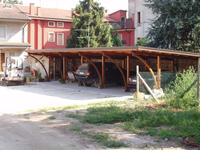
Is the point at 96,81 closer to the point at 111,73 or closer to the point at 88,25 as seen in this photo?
the point at 111,73

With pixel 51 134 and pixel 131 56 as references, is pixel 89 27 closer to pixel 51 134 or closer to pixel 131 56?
pixel 131 56

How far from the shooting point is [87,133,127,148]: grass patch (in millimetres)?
9992

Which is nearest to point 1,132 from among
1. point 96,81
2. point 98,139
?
point 98,139

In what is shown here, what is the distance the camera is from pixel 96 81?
28.6 meters

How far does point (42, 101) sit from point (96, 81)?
858 cm

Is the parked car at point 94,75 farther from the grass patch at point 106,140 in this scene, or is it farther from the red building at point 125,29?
the red building at point 125,29

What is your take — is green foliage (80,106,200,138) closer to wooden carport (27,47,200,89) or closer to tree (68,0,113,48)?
wooden carport (27,47,200,89)

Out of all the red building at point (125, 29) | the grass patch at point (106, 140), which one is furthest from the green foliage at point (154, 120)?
the red building at point (125, 29)

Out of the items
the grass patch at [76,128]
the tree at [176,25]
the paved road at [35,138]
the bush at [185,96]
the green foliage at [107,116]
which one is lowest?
the paved road at [35,138]

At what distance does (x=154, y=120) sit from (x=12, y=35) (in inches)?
1215

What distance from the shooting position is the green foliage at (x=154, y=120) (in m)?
11.2

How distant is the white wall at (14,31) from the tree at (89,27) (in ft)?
16.7

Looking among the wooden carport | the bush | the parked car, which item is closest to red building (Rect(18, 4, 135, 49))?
the wooden carport

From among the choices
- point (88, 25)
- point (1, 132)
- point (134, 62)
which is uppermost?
point (88, 25)
